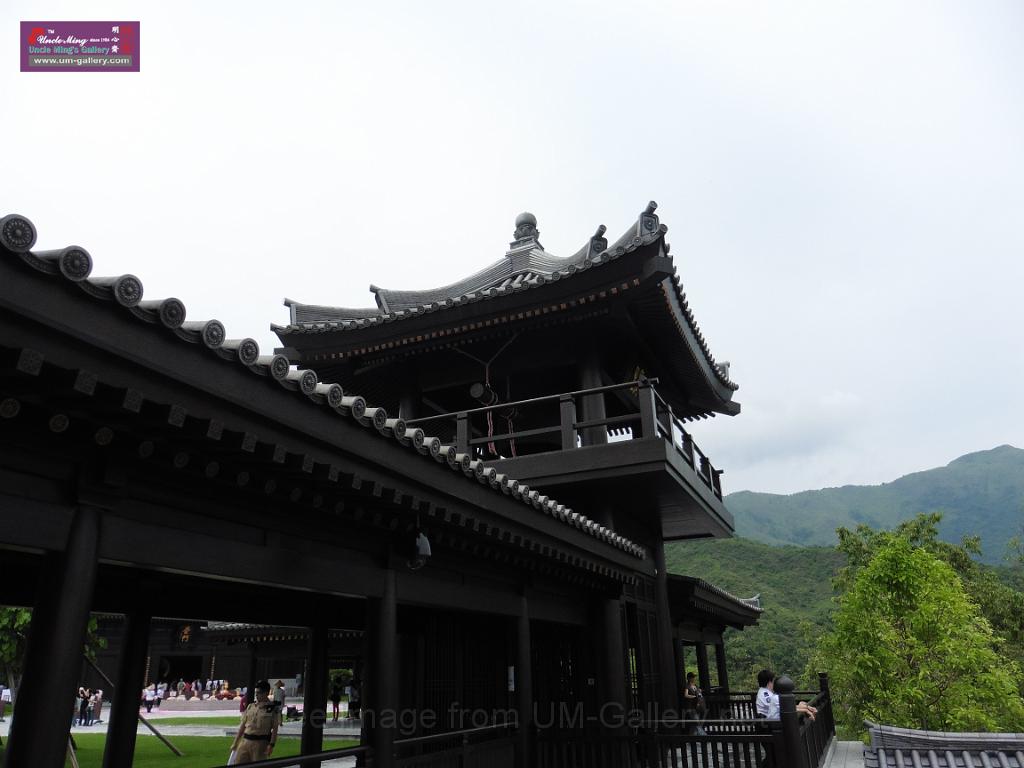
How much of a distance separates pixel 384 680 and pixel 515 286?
7630 mm

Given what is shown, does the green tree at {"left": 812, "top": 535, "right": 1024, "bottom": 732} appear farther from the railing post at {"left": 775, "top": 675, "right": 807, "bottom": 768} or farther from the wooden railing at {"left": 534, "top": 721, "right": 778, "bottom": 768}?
the railing post at {"left": 775, "top": 675, "right": 807, "bottom": 768}

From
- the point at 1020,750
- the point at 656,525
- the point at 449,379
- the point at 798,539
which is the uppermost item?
the point at 798,539

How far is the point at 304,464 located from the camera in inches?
173

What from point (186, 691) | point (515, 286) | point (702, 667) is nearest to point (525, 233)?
point (515, 286)

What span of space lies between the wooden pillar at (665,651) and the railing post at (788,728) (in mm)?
5882

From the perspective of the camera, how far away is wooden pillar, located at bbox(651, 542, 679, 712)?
43.5 feet

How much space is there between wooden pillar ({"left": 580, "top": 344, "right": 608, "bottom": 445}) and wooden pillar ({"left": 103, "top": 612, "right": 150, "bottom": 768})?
7342mm

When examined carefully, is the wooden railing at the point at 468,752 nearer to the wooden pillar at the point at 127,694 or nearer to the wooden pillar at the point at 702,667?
the wooden pillar at the point at 127,694

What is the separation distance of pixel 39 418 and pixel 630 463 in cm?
899

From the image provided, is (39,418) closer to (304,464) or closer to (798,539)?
(304,464)

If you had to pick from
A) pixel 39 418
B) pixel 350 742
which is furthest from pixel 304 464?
pixel 350 742

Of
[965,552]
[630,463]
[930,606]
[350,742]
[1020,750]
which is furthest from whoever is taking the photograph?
[965,552]

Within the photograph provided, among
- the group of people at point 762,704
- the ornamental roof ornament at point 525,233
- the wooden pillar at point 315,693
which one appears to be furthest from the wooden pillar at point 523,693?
the ornamental roof ornament at point 525,233

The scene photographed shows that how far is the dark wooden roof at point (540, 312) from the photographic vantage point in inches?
448
